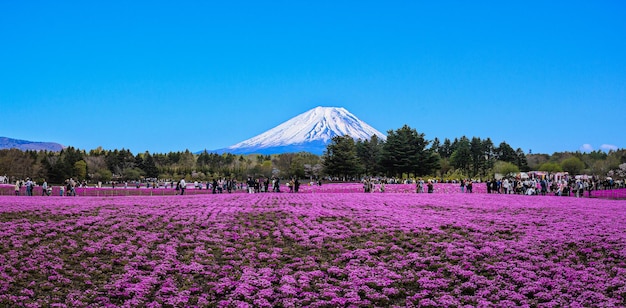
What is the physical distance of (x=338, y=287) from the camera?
12992mm

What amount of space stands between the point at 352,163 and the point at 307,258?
68.2 meters

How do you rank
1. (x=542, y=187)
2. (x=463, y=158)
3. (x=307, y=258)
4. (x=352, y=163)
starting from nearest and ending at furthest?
1. (x=307, y=258)
2. (x=542, y=187)
3. (x=352, y=163)
4. (x=463, y=158)

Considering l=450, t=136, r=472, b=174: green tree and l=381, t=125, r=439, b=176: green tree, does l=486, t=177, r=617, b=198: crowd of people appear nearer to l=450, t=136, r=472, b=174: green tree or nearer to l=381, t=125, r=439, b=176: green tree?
l=381, t=125, r=439, b=176: green tree

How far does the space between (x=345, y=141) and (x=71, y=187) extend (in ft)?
171

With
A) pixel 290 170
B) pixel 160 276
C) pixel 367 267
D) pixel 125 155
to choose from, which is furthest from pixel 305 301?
pixel 125 155

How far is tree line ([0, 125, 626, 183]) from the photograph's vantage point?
85.5 m

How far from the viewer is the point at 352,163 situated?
83500 mm

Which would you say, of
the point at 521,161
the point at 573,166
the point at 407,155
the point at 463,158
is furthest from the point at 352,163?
the point at 573,166

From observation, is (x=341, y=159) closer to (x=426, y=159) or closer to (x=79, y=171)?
(x=426, y=159)

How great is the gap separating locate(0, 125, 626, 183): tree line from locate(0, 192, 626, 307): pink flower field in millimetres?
60892

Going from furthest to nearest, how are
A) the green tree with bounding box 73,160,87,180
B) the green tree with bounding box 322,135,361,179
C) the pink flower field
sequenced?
the green tree with bounding box 73,160,87,180 < the green tree with bounding box 322,135,361,179 < the pink flower field

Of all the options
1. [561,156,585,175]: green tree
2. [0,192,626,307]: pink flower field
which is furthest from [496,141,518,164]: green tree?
[0,192,626,307]: pink flower field

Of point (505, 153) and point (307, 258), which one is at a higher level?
point (505, 153)

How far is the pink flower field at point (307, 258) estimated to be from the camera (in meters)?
12.2
